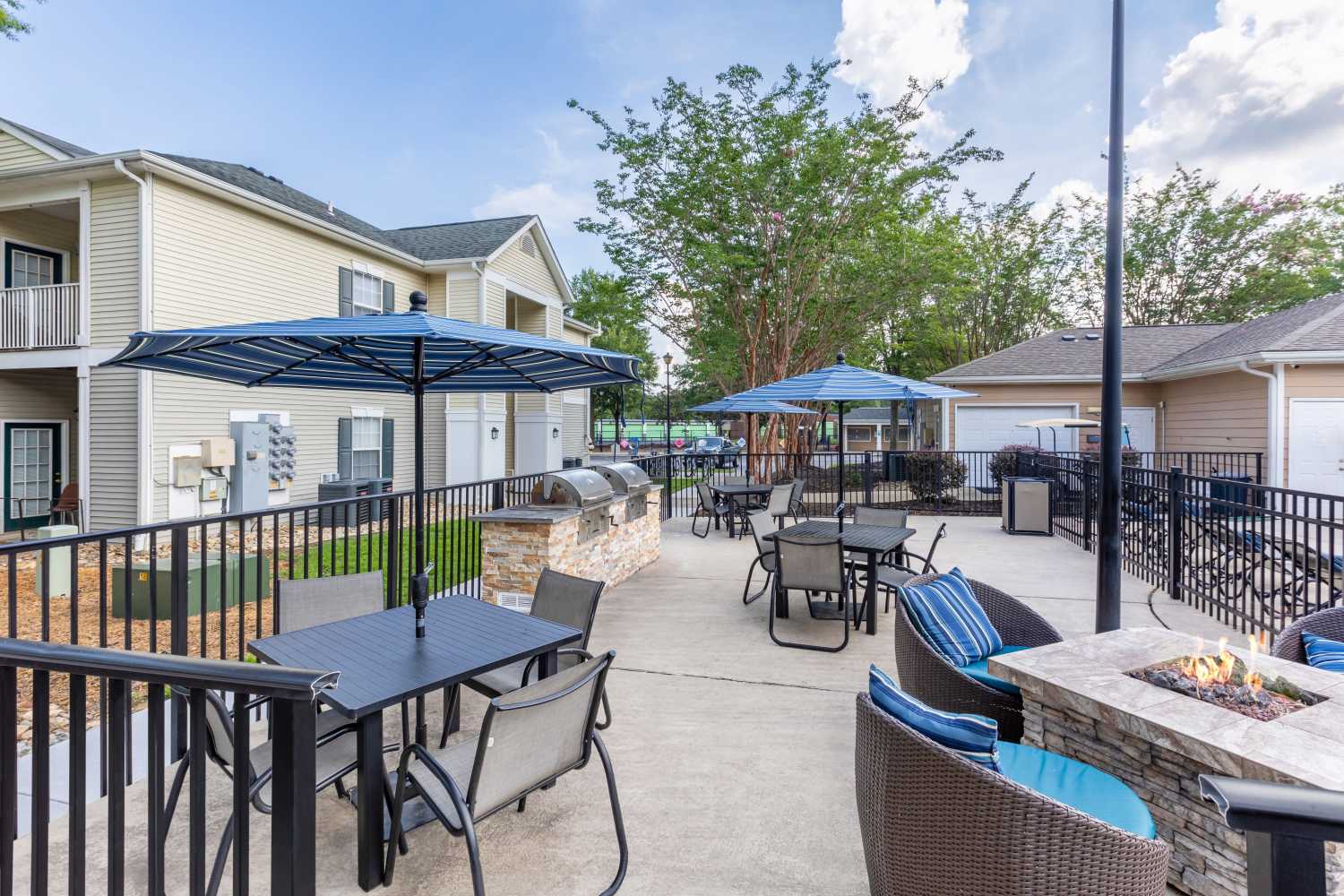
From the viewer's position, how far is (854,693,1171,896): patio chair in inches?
65.8

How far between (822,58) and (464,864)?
15.8 meters

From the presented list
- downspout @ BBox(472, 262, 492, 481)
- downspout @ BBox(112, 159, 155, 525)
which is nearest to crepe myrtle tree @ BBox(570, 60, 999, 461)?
downspout @ BBox(472, 262, 492, 481)

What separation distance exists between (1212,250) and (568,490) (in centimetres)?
2764

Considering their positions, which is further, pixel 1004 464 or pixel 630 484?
pixel 1004 464

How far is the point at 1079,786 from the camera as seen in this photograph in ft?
7.32

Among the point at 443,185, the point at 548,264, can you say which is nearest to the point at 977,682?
the point at 548,264

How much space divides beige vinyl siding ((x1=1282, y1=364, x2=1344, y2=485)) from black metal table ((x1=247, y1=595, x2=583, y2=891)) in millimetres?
14392

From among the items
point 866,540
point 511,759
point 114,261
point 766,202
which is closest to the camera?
point 511,759

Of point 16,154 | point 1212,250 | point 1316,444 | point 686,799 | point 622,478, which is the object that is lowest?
point 686,799

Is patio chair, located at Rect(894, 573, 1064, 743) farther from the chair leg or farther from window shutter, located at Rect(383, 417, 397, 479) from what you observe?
window shutter, located at Rect(383, 417, 397, 479)

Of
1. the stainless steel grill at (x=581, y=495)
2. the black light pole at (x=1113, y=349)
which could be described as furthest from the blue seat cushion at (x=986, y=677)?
the stainless steel grill at (x=581, y=495)

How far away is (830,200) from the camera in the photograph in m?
14.8

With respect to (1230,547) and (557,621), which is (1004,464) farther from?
(557,621)

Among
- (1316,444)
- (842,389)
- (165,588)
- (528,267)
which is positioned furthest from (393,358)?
(1316,444)
